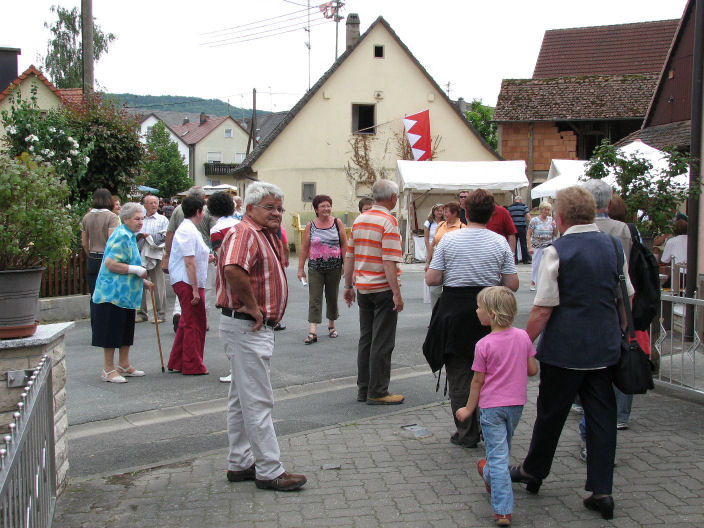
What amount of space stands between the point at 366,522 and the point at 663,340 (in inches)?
167

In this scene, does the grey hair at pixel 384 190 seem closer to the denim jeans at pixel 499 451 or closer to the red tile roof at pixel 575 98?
the denim jeans at pixel 499 451

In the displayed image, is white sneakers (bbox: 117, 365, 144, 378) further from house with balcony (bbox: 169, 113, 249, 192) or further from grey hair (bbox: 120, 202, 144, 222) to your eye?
house with balcony (bbox: 169, 113, 249, 192)

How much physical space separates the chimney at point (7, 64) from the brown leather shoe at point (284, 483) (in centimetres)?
3338

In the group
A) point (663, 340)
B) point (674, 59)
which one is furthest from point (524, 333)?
point (674, 59)

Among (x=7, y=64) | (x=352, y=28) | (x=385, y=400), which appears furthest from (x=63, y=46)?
(x=385, y=400)

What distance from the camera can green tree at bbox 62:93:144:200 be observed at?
49.1ft

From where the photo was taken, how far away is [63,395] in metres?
4.63

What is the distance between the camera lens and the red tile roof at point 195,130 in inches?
3605

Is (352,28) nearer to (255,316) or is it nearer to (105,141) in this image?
(105,141)

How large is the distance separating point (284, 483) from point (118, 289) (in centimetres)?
341

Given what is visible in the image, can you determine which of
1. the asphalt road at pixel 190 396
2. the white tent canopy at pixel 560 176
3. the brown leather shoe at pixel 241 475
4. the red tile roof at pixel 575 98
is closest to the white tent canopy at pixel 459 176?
the white tent canopy at pixel 560 176

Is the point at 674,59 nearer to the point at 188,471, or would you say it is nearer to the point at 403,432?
the point at 403,432

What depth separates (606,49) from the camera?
3728 centimetres

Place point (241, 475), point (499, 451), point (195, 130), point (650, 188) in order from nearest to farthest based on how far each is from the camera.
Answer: point (499, 451)
point (241, 475)
point (650, 188)
point (195, 130)
